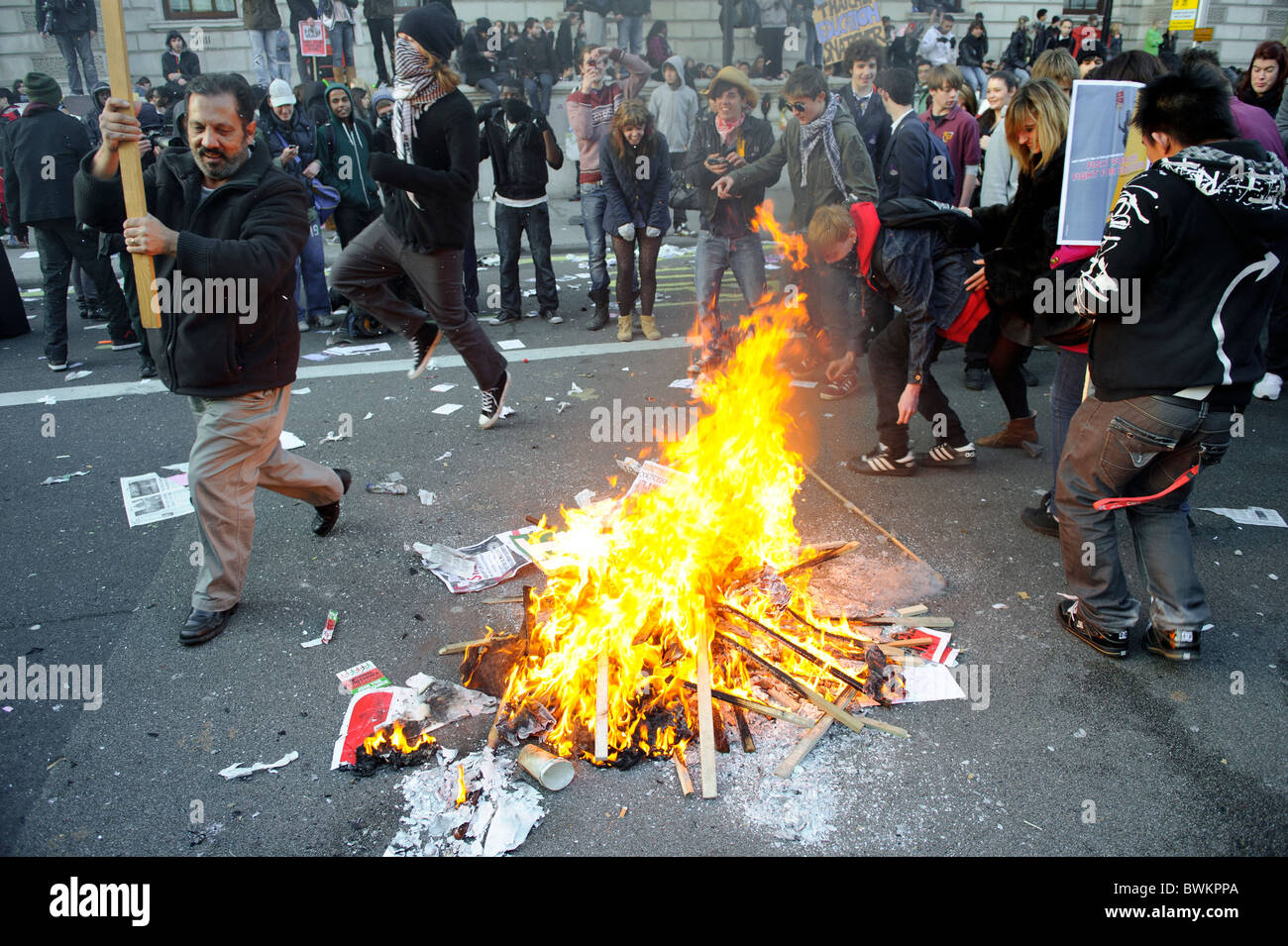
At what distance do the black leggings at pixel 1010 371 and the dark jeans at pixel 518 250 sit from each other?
491 cm

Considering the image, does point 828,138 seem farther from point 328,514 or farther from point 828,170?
point 328,514

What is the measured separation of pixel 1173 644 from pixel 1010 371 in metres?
2.27

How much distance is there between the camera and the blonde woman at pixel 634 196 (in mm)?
7629

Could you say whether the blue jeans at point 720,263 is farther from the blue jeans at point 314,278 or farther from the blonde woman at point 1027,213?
the blue jeans at point 314,278

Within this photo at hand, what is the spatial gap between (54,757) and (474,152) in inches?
151

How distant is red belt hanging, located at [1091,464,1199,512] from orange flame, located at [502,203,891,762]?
44.8 inches

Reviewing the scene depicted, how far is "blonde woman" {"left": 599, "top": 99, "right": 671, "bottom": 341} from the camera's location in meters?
7.63

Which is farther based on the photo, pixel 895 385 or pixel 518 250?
pixel 518 250

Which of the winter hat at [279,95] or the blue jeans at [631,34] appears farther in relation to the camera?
the blue jeans at [631,34]

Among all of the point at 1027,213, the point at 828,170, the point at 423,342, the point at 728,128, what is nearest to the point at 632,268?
the point at 728,128

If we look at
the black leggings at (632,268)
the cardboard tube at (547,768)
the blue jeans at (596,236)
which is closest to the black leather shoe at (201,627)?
the cardboard tube at (547,768)

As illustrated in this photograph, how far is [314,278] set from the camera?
8.45m
